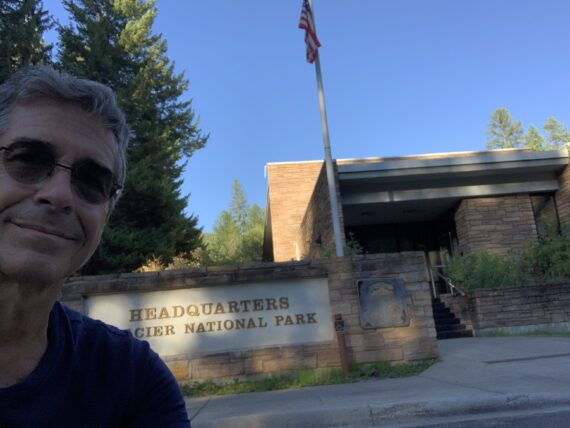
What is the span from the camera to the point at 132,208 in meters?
17.9

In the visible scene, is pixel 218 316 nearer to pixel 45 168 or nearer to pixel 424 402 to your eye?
pixel 424 402

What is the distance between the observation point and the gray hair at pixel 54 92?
4.71 feet

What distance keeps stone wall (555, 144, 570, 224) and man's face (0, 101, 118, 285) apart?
638 inches

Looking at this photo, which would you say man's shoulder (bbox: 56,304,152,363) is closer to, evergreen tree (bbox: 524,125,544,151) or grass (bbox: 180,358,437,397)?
grass (bbox: 180,358,437,397)

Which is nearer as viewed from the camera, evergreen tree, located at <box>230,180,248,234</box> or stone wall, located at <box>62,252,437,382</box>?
stone wall, located at <box>62,252,437,382</box>

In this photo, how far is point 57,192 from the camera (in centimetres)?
133

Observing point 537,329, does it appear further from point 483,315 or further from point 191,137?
point 191,137

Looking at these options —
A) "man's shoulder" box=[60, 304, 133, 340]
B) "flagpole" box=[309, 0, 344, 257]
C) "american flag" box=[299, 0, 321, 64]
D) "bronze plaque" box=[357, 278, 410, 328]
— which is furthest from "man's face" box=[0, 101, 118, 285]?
"american flag" box=[299, 0, 321, 64]

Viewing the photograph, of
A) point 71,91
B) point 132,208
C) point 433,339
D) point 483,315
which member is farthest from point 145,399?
point 132,208

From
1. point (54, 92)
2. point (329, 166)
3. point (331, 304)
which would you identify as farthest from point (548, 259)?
point (54, 92)

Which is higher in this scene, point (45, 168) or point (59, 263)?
point (45, 168)

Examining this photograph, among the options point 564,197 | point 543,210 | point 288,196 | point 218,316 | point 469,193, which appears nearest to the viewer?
point 218,316

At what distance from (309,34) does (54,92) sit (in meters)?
11.1

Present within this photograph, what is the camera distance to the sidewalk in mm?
4680
